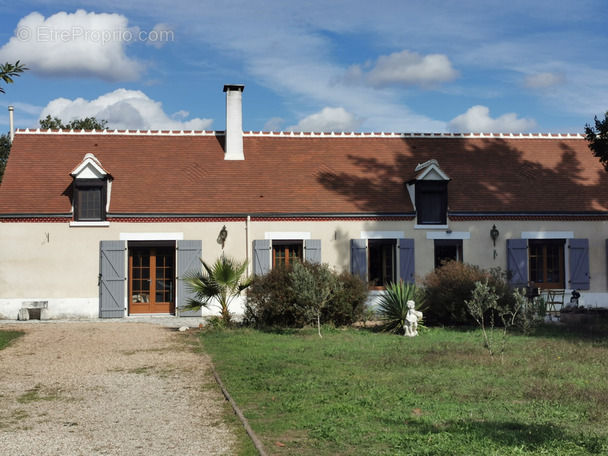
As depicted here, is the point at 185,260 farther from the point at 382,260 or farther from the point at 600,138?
the point at 600,138

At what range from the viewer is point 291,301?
51.6 ft

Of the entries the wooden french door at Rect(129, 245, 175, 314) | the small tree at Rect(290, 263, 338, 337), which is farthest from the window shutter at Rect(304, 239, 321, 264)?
the small tree at Rect(290, 263, 338, 337)

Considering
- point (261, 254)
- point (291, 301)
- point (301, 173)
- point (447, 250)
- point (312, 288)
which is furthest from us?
point (301, 173)

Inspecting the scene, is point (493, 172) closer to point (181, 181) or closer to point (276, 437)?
point (181, 181)

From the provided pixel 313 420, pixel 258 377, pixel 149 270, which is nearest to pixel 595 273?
pixel 149 270

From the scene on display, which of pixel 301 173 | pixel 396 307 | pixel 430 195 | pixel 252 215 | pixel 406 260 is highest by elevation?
pixel 301 173

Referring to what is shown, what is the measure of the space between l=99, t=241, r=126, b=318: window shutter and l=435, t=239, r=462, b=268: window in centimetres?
918

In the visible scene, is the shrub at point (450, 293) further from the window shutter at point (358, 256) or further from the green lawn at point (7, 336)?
the green lawn at point (7, 336)

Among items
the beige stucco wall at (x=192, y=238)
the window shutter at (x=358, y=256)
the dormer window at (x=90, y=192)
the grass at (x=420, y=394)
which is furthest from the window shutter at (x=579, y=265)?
the dormer window at (x=90, y=192)

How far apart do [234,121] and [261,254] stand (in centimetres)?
507

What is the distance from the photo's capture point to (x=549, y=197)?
22.0 m

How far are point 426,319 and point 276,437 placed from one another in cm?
1010

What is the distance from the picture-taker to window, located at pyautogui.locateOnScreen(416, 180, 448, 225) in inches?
837

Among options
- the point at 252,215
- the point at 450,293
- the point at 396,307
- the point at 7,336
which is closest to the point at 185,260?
the point at 252,215
